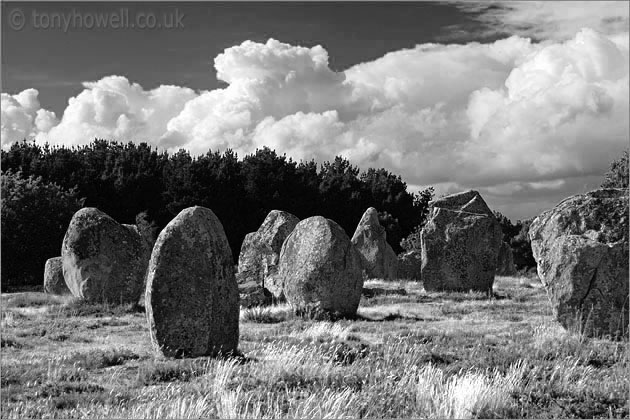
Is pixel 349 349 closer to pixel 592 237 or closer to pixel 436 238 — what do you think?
pixel 592 237

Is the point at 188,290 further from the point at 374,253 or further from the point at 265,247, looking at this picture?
the point at 374,253

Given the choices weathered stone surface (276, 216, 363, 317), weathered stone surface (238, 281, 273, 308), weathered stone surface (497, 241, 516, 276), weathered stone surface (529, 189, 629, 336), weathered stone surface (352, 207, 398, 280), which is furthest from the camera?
weathered stone surface (497, 241, 516, 276)

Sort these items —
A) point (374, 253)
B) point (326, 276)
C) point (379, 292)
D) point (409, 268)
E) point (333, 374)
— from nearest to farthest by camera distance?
point (333, 374) < point (326, 276) < point (379, 292) < point (374, 253) < point (409, 268)

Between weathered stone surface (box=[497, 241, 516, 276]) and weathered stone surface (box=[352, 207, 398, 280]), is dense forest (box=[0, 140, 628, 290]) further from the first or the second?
weathered stone surface (box=[352, 207, 398, 280])

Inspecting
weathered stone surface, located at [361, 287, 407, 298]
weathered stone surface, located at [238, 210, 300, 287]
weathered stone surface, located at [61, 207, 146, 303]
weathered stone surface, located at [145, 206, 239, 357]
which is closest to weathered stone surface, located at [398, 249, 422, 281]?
weathered stone surface, located at [238, 210, 300, 287]

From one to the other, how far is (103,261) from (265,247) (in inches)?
274

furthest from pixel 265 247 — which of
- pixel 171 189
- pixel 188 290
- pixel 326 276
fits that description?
pixel 171 189

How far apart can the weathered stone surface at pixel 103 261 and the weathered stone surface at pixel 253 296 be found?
330 cm

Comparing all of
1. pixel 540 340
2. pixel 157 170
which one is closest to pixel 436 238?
pixel 540 340

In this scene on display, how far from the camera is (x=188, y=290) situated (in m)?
13.5

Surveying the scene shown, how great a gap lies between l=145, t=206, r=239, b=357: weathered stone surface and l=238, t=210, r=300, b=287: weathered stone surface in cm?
1439

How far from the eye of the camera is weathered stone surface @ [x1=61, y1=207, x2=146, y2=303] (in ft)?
80.2

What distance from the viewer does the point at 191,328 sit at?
13648mm

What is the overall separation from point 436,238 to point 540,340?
44.5 ft
